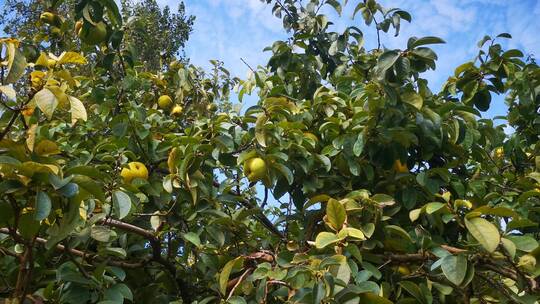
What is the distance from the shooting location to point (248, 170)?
1951mm

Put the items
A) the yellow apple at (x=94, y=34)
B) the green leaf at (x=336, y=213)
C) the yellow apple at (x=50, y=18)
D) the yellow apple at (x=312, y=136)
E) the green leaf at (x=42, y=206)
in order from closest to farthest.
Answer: the green leaf at (x=42, y=206)
the green leaf at (x=336, y=213)
the yellow apple at (x=312, y=136)
the yellow apple at (x=94, y=34)
the yellow apple at (x=50, y=18)

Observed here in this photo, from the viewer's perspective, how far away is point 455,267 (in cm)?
148

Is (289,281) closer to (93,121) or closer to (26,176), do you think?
(26,176)

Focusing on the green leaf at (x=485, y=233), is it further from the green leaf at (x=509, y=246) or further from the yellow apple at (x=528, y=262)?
the yellow apple at (x=528, y=262)

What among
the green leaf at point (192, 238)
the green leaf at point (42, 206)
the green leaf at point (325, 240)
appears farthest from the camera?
the green leaf at point (192, 238)

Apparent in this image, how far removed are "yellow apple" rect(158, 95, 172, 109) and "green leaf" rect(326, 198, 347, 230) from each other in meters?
1.79

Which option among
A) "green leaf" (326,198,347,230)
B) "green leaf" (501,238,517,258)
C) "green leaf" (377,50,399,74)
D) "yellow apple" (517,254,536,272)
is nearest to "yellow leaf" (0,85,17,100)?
"green leaf" (326,198,347,230)

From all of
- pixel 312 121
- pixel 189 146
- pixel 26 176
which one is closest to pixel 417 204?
pixel 312 121

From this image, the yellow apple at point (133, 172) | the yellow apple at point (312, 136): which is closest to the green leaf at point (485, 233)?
the yellow apple at point (312, 136)

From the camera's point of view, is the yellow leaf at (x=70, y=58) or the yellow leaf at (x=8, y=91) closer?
the yellow leaf at (x=8, y=91)

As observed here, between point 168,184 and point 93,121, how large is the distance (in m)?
0.95

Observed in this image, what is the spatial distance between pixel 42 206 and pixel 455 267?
107cm

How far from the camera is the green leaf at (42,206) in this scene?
1.11m

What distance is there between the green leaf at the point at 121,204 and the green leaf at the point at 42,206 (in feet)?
1.11
